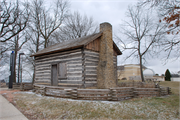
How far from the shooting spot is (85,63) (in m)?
11.4

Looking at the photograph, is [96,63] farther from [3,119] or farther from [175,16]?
[3,119]

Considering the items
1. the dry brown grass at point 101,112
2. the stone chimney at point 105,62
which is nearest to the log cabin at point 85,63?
the stone chimney at point 105,62

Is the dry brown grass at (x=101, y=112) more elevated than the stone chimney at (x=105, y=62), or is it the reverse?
the stone chimney at (x=105, y=62)

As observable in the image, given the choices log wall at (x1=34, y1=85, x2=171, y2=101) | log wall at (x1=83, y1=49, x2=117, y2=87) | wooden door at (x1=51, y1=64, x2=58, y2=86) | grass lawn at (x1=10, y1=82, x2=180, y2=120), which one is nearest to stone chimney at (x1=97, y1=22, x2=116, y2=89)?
log wall at (x1=83, y1=49, x2=117, y2=87)

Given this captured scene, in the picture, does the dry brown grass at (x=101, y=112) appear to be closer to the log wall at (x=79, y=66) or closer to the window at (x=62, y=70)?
the log wall at (x=79, y=66)

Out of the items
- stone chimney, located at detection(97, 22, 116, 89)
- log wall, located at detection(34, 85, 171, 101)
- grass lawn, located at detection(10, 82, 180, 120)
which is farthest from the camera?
stone chimney, located at detection(97, 22, 116, 89)

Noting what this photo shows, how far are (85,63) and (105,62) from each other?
6.60 feet

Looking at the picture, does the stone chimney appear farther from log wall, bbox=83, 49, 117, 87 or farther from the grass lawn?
the grass lawn

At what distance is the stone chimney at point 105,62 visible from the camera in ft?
39.6

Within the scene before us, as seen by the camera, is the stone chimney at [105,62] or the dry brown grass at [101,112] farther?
the stone chimney at [105,62]

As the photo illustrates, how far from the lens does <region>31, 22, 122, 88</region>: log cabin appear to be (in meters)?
11.4

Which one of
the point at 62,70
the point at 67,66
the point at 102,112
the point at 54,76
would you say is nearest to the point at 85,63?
the point at 67,66

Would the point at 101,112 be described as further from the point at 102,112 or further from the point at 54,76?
the point at 54,76

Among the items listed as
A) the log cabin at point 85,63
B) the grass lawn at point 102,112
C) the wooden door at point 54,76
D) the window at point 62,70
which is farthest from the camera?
the wooden door at point 54,76
